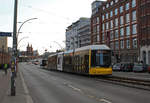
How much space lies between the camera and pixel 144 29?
186 ft

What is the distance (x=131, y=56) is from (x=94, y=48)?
3995cm

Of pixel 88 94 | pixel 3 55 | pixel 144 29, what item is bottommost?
pixel 88 94

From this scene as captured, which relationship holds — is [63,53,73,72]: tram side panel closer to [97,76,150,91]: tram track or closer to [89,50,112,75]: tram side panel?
[89,50,112,75]: tram side panel

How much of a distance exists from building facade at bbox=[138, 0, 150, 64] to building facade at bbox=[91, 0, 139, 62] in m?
3.11

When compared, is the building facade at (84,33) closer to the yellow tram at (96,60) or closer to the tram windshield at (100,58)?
the yellow tram at (96,60)

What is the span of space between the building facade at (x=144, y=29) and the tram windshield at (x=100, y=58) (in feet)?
106

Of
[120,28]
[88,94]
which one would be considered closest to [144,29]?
[120,28]

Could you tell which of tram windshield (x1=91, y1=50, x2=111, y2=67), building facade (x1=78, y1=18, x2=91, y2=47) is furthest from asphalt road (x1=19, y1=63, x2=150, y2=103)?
building facade (x1=78, y1=18, x2=91, y2=47)

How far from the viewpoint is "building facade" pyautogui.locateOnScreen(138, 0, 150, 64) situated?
55281 millimetres

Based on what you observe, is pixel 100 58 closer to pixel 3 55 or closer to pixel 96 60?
pixel 96 60

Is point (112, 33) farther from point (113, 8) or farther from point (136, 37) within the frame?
point (136, 37)

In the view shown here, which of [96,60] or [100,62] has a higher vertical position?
[96,60]

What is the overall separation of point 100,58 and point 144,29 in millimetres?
34505

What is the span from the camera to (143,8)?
187ft
